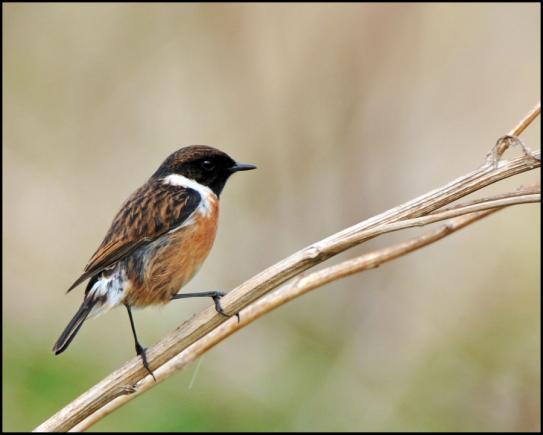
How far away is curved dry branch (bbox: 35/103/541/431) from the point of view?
260cm

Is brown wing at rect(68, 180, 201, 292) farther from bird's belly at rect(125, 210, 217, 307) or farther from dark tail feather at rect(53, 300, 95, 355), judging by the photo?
dark tail feather at rect(53, 300, 95, 355)

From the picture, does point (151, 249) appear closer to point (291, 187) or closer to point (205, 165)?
point (205, 165)

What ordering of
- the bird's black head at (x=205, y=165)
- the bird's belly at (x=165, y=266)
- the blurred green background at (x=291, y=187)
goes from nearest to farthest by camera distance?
the bird's belly at (x=165, y=266) < the bird's black head at (x=205, y=165) < the blurred green background at (x=291, y=187)

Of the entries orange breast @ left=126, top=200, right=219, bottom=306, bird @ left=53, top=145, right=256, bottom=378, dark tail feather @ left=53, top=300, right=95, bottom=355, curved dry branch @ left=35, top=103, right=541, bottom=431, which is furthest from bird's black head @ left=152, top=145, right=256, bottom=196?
curved dry branch @ left=35, top=103, right=541, bottom=431

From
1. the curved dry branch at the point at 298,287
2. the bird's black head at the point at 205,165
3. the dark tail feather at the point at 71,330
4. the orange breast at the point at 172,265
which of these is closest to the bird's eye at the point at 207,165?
the bird's black head at the point at 205,165

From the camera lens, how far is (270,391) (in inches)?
221

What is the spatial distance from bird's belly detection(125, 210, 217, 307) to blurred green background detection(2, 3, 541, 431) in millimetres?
1295

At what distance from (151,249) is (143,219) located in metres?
0.17

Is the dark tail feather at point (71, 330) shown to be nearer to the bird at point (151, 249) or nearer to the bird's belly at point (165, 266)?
the bird at point (151, 249)

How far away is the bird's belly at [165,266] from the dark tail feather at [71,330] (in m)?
0.30

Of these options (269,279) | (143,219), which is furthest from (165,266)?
(269,279)

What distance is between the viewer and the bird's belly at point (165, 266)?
13.6 ft

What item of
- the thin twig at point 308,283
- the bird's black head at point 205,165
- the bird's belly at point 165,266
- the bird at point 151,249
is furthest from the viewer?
the bird's black head at point 205,165

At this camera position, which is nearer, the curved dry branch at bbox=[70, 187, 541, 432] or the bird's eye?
the curved dry branch at bbox=[70, 187, 541, 432]
